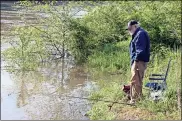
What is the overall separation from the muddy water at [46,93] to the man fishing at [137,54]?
1.08m

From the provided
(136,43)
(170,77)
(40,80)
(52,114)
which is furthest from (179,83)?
(40,80)

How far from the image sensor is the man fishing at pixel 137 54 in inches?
274

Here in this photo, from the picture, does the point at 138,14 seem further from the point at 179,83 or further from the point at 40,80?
the point at 179,83

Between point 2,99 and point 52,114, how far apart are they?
5.14 feet

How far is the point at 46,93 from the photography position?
908 cm

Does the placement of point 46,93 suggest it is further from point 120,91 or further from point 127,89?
point 127,89

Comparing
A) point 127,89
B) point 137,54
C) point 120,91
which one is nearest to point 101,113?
point 127,89

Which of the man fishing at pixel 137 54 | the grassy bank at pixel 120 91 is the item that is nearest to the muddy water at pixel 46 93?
the grassy bank at pixel 120 91

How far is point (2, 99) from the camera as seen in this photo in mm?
8500

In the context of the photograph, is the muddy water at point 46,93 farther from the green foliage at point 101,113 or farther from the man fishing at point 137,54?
the man fishing at point 137,54

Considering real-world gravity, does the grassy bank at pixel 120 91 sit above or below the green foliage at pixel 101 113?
above

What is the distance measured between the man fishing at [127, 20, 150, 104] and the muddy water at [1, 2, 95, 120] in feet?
3.54

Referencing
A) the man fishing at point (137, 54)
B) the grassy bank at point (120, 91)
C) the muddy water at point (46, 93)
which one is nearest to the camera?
the grassy bank at point (120, 91)

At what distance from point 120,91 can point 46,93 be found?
2063 millimetres
